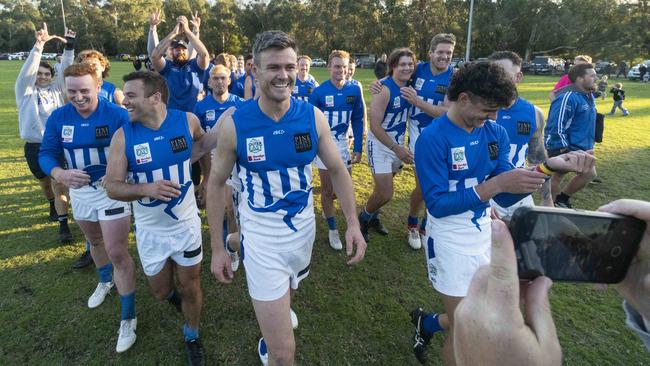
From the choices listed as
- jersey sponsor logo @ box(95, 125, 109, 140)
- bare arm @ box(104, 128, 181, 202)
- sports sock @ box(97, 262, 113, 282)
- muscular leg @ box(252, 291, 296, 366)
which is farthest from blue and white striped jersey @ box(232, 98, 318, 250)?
sports sock @ box(97, 262, 113, 282)

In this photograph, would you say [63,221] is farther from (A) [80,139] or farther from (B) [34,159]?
(A) [80,139]

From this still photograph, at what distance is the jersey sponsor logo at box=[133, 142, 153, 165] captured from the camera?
3.08m

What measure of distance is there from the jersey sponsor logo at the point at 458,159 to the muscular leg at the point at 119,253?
3.00 meters

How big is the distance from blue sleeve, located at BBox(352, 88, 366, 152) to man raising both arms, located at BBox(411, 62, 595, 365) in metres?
3.03

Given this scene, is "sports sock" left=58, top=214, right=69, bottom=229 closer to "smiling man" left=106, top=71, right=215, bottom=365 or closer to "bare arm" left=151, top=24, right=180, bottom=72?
"bare arm" left=151, top=24, right=180, bottom=72

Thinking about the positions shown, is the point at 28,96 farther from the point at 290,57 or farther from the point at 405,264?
the point at 405,264

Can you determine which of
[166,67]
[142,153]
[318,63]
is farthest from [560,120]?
[318,63]

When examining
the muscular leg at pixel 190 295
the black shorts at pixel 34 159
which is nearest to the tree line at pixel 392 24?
the black shorts at pixel 34 159

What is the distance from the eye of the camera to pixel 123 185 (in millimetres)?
3016

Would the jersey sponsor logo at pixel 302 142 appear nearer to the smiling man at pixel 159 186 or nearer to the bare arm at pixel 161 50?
the smiling man at pixel 159 186

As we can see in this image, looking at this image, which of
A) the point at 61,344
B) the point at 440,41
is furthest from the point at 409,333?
the point at 440,41

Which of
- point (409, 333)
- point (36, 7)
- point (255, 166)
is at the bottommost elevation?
point (409, 333)

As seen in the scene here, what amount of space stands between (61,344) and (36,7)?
103932mm

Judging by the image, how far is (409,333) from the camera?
3625 mm
